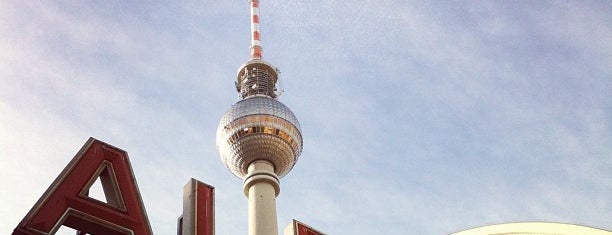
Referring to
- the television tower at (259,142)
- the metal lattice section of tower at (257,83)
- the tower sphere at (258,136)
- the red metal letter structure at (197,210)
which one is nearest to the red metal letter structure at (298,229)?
the red metal letter structure at (197,210)

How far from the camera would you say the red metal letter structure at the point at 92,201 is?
16.1 m

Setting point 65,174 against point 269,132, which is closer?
point 65,174

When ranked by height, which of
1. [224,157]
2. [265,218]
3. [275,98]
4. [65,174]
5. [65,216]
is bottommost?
[65,216]

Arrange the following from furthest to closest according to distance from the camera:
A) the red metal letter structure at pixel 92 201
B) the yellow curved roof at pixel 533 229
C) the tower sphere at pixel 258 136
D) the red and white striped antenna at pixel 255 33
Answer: the red and white striped antenna at pixel 255 33, the tower sphere at pixel 258 136, the yellow curved roof at pixel 533 229, the red metal letter structure at pixel 92 201

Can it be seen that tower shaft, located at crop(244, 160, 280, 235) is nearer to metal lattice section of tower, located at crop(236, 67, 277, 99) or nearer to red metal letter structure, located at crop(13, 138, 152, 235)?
metal lattice section of tower, located at crop(236, 67, 277, 99)

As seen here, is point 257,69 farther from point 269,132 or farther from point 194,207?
point 194,207

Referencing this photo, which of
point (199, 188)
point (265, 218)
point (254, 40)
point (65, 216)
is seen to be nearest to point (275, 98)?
point (254, 40)

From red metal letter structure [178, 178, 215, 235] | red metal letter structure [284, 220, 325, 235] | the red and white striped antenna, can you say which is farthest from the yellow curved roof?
the red and white striped antenna

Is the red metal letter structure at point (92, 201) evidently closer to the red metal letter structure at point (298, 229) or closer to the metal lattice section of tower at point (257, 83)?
the red metal letter structure at point (298, 229)

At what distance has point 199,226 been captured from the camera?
18703 mm

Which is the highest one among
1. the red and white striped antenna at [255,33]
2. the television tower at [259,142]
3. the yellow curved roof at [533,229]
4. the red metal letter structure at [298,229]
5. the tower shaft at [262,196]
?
the red and white striped antenna at [255,33]

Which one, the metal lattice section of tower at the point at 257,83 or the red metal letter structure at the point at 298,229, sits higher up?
the metal lattice section of tower at the point at 257,83

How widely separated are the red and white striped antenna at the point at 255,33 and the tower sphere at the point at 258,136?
529 cm

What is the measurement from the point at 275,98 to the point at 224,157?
662 cm
